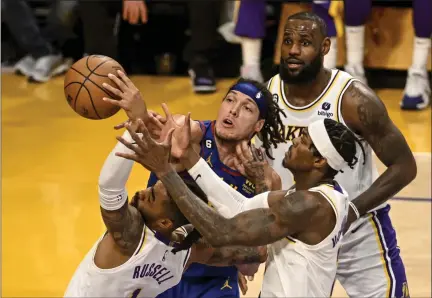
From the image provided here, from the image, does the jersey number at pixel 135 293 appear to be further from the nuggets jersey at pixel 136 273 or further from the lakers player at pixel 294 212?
the lakers player at pixel 294 212

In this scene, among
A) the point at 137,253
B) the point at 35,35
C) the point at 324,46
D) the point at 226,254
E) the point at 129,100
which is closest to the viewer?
the point at 129,100

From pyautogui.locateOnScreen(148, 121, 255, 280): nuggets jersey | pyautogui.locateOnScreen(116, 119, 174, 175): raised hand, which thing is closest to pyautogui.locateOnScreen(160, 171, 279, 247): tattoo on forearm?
pyautogui.locateOnScreen(116, 119, 174, 175): raised hand

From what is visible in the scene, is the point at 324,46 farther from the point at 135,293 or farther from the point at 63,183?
the point at 63,183

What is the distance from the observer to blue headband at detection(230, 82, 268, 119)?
4066 mm

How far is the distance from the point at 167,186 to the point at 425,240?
119 inches

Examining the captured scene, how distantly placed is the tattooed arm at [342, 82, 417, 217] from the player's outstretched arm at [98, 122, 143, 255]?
1.06 meters

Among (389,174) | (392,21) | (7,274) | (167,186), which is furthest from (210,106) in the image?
(167,186)

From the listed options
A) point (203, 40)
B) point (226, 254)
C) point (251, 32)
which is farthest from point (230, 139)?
point (203, 40)

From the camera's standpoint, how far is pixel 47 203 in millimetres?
6398

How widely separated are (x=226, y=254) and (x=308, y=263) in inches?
24.0

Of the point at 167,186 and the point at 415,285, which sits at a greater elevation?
the point at 167,186

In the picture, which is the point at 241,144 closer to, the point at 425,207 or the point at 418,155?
the point at 425,207

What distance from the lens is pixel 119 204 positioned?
3.69 metres

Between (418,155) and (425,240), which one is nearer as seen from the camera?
(425,240)
